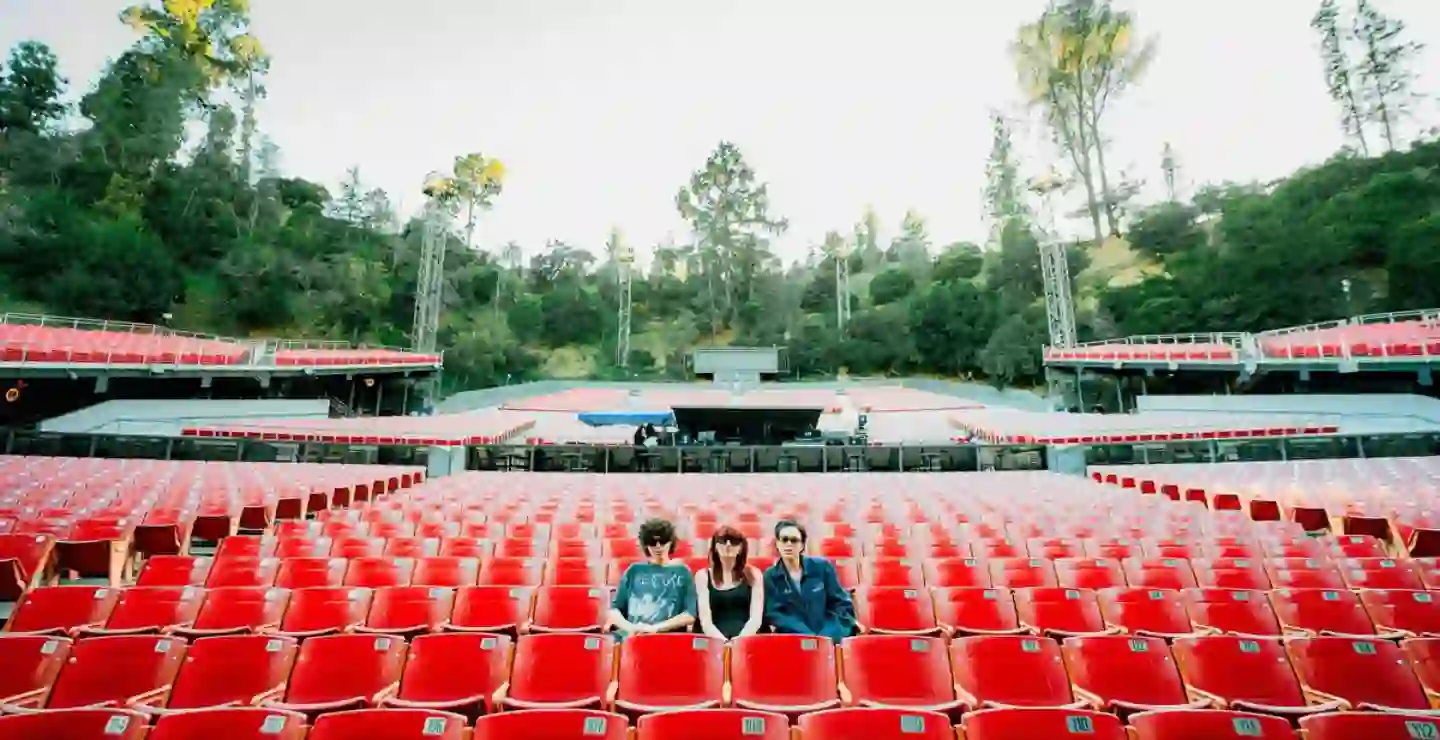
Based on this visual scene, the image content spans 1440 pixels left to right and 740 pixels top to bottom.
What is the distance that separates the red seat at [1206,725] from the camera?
2436mm

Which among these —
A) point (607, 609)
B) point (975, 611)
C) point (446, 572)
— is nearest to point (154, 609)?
point (446, 572)

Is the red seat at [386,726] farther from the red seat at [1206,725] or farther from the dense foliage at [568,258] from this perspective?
the dense foliage at [568,258]

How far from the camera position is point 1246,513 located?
365 inches

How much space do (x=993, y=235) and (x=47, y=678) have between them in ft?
257

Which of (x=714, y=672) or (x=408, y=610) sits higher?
(x=408, y=610)

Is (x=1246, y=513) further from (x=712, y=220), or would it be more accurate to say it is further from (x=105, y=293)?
(x=712, y=220)

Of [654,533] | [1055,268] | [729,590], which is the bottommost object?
[729,590]

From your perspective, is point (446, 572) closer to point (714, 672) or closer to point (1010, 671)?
point (714, 672)

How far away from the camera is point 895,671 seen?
3482mm

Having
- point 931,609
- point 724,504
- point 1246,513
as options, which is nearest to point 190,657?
point 931,609

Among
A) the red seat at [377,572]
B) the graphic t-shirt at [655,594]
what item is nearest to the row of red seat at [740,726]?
the graphic t-shirt at [655,594]

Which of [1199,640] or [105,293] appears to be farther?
[105,293]

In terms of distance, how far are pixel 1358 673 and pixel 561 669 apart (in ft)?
12.6

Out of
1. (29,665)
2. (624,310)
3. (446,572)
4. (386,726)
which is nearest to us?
(386,726)
